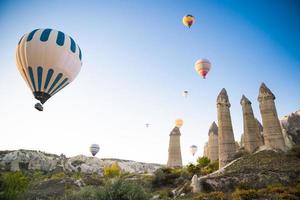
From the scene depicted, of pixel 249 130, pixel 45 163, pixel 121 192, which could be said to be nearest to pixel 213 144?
pixel 249 130

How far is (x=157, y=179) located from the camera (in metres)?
34.7

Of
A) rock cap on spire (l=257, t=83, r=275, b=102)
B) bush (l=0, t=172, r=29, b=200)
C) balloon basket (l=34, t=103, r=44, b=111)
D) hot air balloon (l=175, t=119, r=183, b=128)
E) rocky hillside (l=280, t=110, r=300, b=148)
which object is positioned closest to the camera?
bush (l=0, t=172, r=29, b=200)

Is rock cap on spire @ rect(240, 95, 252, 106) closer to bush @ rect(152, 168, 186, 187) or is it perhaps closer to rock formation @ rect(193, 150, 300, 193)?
rock formation @ rect(193, 150, 300, 193)

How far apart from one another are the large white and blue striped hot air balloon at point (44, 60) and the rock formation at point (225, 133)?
22.0m

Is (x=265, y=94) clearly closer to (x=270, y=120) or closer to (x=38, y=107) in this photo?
(x=270, y=120)

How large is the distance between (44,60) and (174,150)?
124 ft

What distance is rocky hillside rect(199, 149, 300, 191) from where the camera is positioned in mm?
20984

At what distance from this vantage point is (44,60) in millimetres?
15789

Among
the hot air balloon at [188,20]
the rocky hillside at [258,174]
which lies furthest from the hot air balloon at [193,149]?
the hot air balloon at [188,20]

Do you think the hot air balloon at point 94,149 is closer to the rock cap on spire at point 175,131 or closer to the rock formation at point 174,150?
the rock formation at point 174,150

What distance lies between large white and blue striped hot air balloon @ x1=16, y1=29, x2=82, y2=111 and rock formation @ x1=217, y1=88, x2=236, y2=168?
22.0m

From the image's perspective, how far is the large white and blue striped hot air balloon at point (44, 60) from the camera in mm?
15805

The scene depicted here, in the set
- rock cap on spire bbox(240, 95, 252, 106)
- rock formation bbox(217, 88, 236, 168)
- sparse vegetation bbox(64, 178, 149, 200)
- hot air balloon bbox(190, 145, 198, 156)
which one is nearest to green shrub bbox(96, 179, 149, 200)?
sparse vegetation bbox(64, 178, 149, 200)

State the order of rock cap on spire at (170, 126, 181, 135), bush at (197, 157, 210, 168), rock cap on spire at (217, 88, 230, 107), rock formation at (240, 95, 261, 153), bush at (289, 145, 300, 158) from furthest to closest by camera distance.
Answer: rock cap on spire at (170, 126, 181, 135), bush at (197, 157, 210, 168), rock cap on spire at (217, 88, 230, 107), rock formation at (240, 95, 261, 153), bush at (289, 145, 300, 158)
